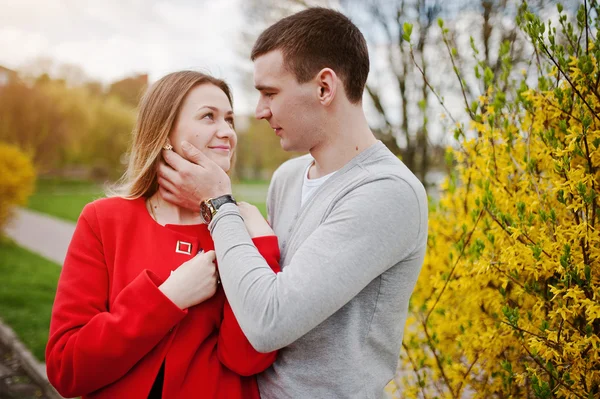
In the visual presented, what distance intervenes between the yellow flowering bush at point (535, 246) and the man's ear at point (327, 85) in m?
0.84

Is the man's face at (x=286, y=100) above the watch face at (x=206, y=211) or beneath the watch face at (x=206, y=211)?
above

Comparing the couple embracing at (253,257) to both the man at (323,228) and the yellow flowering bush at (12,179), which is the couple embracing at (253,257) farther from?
the yellow flowering bush at (12,179)

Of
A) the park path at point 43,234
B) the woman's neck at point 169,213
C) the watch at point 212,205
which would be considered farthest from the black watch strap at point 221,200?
the park path at point 43,234

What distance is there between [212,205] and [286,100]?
0.55 m

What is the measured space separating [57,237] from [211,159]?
1222 cm

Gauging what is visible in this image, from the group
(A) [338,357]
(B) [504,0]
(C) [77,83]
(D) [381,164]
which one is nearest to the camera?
(A) [338,357]

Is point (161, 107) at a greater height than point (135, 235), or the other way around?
point (161, 107)

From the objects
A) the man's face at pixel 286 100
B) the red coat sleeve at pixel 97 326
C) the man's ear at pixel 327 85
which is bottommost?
the red coat sleeve at pixel 97 326

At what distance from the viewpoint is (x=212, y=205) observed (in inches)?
69.4

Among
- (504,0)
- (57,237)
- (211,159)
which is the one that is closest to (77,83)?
(57,237)

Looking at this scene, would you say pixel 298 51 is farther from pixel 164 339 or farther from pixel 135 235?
pixel 164 339

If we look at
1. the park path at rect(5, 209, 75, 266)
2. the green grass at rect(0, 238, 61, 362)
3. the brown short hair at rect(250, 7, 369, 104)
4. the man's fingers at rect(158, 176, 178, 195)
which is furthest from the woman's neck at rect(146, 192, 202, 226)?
the park path at rect(5, 209, 75, 266)

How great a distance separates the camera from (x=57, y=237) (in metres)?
12.4

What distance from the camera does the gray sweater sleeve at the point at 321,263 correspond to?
1456mm
